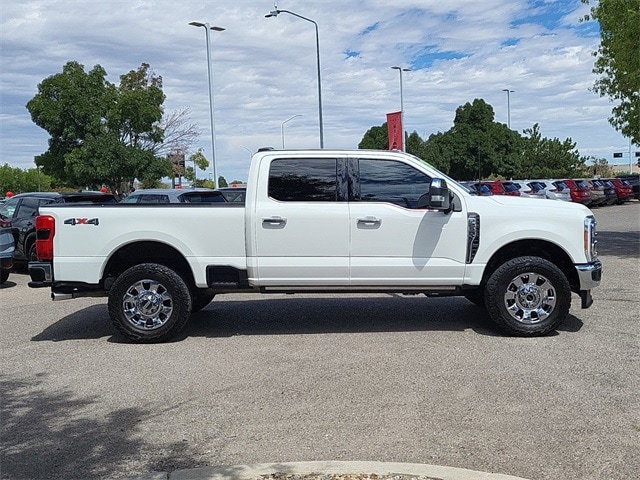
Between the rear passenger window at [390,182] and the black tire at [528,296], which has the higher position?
the rear passenger window at [390,182]

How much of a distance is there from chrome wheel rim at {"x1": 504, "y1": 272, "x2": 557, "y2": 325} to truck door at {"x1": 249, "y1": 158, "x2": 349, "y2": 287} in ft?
6.09

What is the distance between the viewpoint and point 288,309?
30.6 ft

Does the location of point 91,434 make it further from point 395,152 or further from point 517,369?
point 395,152

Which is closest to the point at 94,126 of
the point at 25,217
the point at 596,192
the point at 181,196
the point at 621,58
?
the point at 25,217

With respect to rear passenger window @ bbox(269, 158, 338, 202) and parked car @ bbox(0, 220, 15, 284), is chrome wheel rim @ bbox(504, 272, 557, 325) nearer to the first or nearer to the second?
rear passenger window @ bbox(269, 158, 338, 202)

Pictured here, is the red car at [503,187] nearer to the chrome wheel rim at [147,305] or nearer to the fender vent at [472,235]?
the fender vent at [472,235]

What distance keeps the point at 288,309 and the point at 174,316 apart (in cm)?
227

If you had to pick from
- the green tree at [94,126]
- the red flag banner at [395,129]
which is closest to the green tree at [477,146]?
the green tree at [94,126]

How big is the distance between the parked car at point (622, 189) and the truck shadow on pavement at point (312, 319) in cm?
3273

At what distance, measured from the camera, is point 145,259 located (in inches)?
306

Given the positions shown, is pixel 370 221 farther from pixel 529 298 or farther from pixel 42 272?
pixel 42 272

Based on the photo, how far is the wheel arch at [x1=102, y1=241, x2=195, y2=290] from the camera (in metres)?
7.60

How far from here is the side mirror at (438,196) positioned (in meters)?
7.00

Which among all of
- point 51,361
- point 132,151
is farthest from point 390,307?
point 132,151
